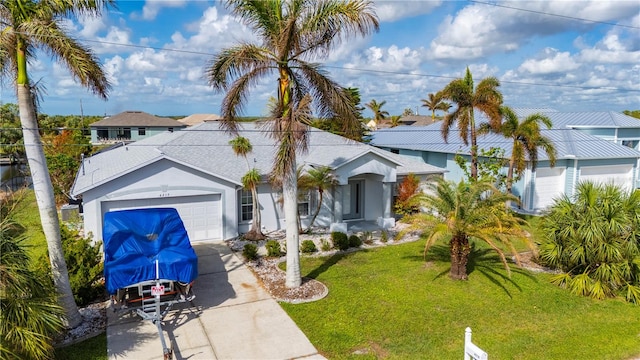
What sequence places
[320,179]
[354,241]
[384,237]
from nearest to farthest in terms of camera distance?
[354,241] < [320,179] < [384,237]

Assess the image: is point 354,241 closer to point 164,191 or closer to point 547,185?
point 164,191

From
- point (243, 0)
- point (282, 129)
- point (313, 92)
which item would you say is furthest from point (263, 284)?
point (243, 0)

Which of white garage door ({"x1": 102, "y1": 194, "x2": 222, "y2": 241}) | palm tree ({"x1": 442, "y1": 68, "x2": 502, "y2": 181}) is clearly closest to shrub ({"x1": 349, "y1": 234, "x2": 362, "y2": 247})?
white garage door ({"x1": 102, "y1": 194, "x2": 222, "y2": 241})

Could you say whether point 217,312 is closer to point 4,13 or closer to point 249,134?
point 4,13

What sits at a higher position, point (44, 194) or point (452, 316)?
point (44, 194)

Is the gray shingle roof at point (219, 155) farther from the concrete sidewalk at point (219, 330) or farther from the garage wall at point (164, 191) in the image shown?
the concrete sidewalk at point (219, 330)

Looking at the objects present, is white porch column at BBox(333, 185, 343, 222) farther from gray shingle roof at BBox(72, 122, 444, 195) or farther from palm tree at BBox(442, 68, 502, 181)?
palm tree at BBox(442, 68, 502, 181)

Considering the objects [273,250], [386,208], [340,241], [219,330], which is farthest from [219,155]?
[219,330]
